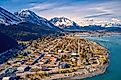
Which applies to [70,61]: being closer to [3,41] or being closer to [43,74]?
[43,74]

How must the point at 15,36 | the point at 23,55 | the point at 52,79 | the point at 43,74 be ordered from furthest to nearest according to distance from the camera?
the point at 15,36 < the point at 23,55 < the point at 43,74 < the point at 52,79

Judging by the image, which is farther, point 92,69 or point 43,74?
point 92,69

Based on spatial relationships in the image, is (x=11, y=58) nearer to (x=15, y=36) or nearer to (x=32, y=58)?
(x=32, y=58)

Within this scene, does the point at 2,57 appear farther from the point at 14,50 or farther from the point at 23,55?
the point at 14,50

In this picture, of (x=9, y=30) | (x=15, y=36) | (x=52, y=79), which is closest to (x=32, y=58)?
(x=52, y=79)

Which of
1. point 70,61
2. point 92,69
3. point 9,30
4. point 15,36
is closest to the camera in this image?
point 92,69

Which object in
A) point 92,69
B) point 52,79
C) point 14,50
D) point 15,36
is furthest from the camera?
point 15,36

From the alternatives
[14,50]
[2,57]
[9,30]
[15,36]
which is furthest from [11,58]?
[9,30]

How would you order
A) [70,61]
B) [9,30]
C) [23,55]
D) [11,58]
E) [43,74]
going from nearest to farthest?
[43,74] → [70,61] → [11,58] → [23,55] → [9,30]

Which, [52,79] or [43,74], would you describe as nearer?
[52,79]
